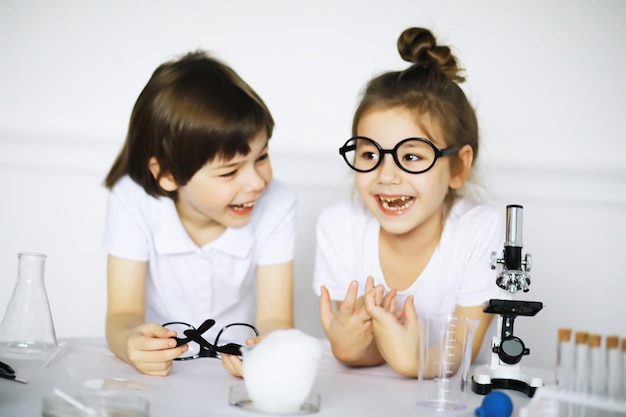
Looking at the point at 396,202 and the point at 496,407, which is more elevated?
the point at 396,202

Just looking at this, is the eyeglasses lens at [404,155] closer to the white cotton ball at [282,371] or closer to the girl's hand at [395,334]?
the girl's hand at [395,334]

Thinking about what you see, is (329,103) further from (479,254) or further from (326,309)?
(326,309)

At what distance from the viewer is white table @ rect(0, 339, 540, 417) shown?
102cm

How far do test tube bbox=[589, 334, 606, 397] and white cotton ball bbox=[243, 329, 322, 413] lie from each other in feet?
1.11

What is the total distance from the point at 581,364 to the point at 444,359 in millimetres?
204

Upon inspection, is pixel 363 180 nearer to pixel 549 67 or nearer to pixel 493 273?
pixel 493 273

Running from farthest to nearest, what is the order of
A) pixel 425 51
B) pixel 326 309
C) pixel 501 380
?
pixel 425 51
pixel 326 309
pixel 501 380

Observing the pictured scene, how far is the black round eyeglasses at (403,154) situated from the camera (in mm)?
1593

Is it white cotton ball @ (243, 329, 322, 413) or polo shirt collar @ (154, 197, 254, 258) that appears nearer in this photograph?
white cotton ball @ (243, 329, 322, 413)

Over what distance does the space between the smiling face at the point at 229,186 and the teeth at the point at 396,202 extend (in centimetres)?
26

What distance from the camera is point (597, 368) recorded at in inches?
37.7

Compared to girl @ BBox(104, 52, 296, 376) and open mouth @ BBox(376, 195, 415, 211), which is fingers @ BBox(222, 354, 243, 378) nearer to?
girl @ BBox(104, 52, 296, 376)

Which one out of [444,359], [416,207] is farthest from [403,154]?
[444,359]

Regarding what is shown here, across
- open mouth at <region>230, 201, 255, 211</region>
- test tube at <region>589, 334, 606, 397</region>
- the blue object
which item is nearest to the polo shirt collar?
open mouth at <region>230, 201, 255, 211</region>
